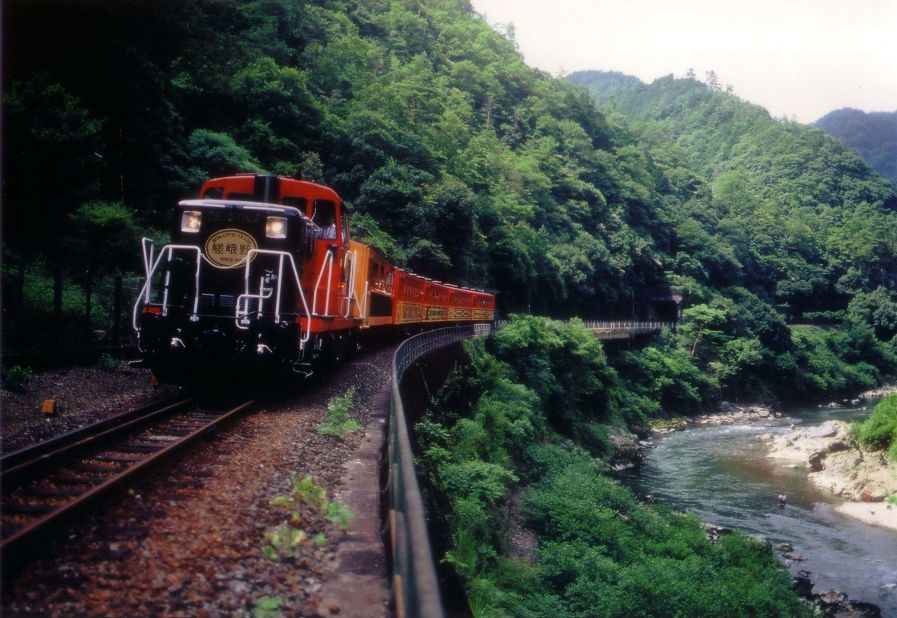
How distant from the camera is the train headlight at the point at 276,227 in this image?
9977mm

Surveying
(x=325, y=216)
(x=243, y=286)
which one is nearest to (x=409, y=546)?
(x=243, y=286)

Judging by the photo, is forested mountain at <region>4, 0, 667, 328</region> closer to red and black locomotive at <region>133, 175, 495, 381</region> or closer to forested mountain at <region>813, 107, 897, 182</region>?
red and black locomotive at <region>133, 175, 495, 381</region>

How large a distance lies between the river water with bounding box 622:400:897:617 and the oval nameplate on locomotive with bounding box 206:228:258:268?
18660 millimetres

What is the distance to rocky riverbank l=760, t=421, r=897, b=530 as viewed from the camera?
1001 inches

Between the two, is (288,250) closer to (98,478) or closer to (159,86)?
(98,478)

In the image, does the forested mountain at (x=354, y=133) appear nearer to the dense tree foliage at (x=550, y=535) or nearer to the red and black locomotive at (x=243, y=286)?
the red and black locomotive at (x=243, y=286)

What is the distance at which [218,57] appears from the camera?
18391 mm

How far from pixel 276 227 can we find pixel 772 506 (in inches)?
948

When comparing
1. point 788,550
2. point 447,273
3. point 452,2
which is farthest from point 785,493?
point 452,2

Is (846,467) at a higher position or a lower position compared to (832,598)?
higher

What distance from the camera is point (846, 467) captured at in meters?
29.8

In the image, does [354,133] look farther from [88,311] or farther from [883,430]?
[883,430]

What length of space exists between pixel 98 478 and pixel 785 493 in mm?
28619

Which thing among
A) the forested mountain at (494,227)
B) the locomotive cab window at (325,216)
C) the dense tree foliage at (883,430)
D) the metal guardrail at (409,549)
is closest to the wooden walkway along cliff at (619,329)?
the forested mountain at (494,227)
